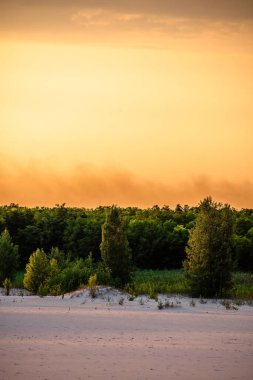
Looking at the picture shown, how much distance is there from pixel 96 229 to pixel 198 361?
49941mm

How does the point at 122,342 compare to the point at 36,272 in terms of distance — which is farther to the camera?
the point at 36,272

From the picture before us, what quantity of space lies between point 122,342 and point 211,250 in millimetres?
14961

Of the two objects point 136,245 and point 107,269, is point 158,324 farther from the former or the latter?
point 136,245

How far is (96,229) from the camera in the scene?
62781mm

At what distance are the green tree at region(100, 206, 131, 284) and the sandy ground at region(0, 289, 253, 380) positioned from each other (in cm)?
919

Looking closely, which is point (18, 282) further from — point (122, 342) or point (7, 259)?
point (122, 342)

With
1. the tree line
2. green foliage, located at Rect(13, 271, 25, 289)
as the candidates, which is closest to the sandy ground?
the tree line

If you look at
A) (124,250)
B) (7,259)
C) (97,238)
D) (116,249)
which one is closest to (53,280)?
(116,249)

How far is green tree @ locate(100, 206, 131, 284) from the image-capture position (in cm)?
3441

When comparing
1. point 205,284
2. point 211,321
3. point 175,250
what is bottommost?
point 211,321

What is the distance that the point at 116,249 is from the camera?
114 feet

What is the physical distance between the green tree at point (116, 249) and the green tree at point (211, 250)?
504 centimetres

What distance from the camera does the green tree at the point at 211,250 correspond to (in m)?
29.8

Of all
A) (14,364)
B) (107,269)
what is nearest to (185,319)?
(14,364)
